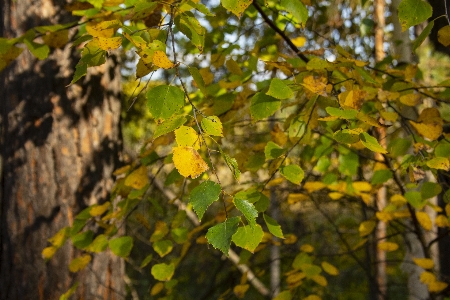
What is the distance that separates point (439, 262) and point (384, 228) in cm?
95

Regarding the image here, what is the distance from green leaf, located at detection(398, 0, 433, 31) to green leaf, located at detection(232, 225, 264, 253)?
0.52 m

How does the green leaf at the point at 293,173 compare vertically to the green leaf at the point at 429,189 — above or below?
above

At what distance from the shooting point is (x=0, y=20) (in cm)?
214

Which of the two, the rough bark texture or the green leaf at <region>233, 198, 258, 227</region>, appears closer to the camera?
the green leaf at <region>233, 198, 258, 227</region>

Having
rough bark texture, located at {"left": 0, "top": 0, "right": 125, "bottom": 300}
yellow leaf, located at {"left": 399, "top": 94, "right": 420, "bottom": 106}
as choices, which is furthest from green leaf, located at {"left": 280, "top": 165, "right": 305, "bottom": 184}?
rough bark texture, located at {"left": 0, "top": 0, "right": 125, "bottom": 300}

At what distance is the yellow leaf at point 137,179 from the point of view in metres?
1.34

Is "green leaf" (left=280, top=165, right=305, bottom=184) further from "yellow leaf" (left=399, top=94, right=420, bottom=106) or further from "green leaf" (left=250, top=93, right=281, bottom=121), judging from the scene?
"yellow leaf" (left=399, top=94, right=420, bottom=106)

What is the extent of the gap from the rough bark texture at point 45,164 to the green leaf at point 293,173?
1.20m

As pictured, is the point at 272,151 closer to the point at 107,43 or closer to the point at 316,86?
the point at 316,86

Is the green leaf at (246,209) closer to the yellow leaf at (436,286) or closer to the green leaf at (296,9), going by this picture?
the green leaf at (296,9)

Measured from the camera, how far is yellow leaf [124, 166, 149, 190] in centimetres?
134

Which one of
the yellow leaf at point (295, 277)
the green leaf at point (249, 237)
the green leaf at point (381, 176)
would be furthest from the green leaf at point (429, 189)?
the green leaf at point (249, 237)

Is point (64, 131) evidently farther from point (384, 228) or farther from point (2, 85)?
point (384, 228)

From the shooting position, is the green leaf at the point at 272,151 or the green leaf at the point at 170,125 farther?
the green leaf at the point at 272,151
